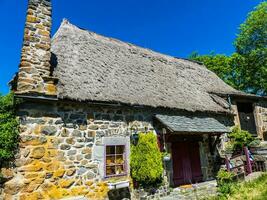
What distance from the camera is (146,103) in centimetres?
877

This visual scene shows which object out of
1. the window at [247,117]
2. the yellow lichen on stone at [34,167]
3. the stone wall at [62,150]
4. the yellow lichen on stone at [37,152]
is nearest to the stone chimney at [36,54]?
the stone wall at [62,150]

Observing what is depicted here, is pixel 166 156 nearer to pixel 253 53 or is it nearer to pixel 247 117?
pixel 247 117

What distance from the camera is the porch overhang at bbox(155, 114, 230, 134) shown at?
866 cm

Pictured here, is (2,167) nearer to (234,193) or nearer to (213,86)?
(234,193)

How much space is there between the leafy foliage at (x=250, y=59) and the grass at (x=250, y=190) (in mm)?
18511

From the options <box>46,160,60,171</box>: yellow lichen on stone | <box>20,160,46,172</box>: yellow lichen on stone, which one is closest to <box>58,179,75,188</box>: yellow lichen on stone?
<box>46,160,60,171</box>: yellow lichen on stone

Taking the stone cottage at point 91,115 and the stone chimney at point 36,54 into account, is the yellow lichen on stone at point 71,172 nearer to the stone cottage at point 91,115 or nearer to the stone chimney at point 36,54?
the stone cottage at point 91,115

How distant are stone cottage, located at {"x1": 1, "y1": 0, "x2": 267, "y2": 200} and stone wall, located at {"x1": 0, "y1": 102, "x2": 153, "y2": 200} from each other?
2cm

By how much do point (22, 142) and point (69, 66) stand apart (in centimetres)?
335

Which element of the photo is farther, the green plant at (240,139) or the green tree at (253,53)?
the green tree at (253,53)

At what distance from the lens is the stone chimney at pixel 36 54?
263 inches

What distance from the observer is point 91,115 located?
770 centimetres

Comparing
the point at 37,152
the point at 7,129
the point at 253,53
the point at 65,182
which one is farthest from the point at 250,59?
the point at 7,129

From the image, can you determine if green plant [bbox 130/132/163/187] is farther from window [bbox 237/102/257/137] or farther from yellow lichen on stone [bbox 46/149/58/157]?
window [bbox 237/102/257/137]
